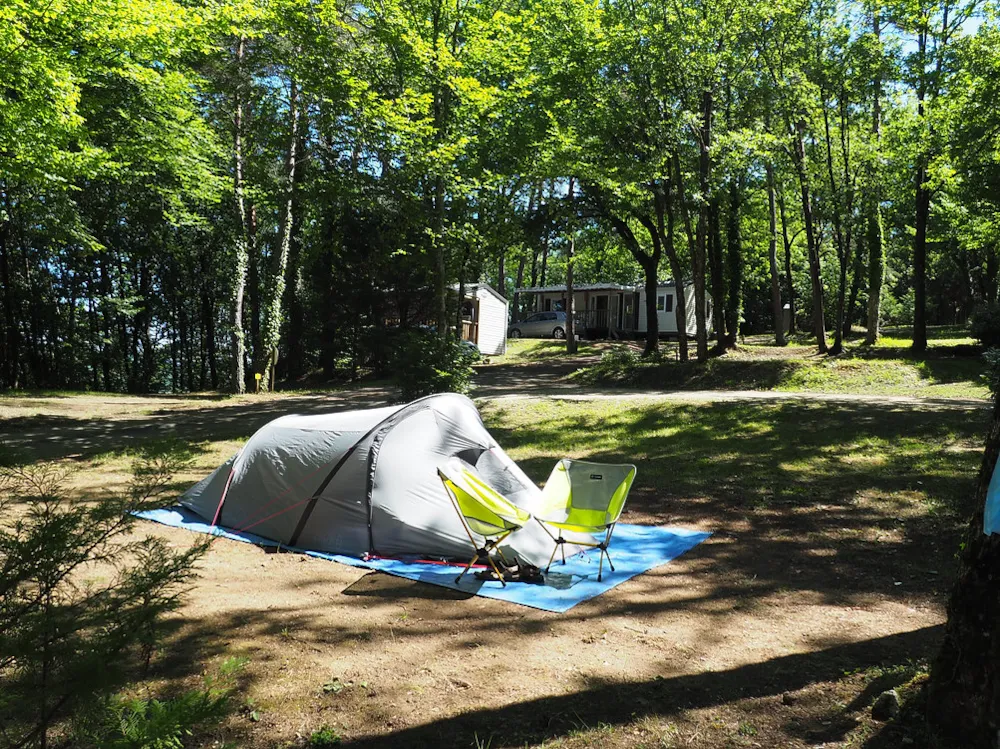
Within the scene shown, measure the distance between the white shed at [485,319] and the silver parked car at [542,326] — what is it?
5.09m

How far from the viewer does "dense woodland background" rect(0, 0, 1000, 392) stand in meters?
12.8

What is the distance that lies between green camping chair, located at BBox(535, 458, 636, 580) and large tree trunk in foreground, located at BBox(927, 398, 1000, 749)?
298cm

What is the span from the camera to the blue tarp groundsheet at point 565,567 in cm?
526

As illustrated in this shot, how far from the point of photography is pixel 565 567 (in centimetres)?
599

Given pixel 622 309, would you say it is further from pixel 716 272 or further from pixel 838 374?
pixel 838 374

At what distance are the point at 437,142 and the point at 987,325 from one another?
14035 mm

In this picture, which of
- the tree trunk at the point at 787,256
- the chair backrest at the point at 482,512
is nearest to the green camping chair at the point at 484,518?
the chair backrest at the point at 482,512

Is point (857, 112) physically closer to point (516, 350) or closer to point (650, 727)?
point (516, 350)

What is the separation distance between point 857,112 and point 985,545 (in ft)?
72.9

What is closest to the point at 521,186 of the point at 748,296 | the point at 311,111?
the point at 311,111

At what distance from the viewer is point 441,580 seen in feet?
18.4

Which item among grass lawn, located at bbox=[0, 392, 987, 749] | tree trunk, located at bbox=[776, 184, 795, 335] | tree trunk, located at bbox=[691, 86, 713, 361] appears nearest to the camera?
grass lawn, located at bbox=[0, 392, 987, 749]

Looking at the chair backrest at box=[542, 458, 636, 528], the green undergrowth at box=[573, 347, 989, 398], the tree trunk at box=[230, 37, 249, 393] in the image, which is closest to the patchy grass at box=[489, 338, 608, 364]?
the green undergrowth at box=[573, 347, 989, 398]

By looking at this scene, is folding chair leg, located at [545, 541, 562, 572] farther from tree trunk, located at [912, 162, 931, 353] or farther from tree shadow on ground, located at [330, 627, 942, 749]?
tree trunk, located at [912, 162, 931, 353]
